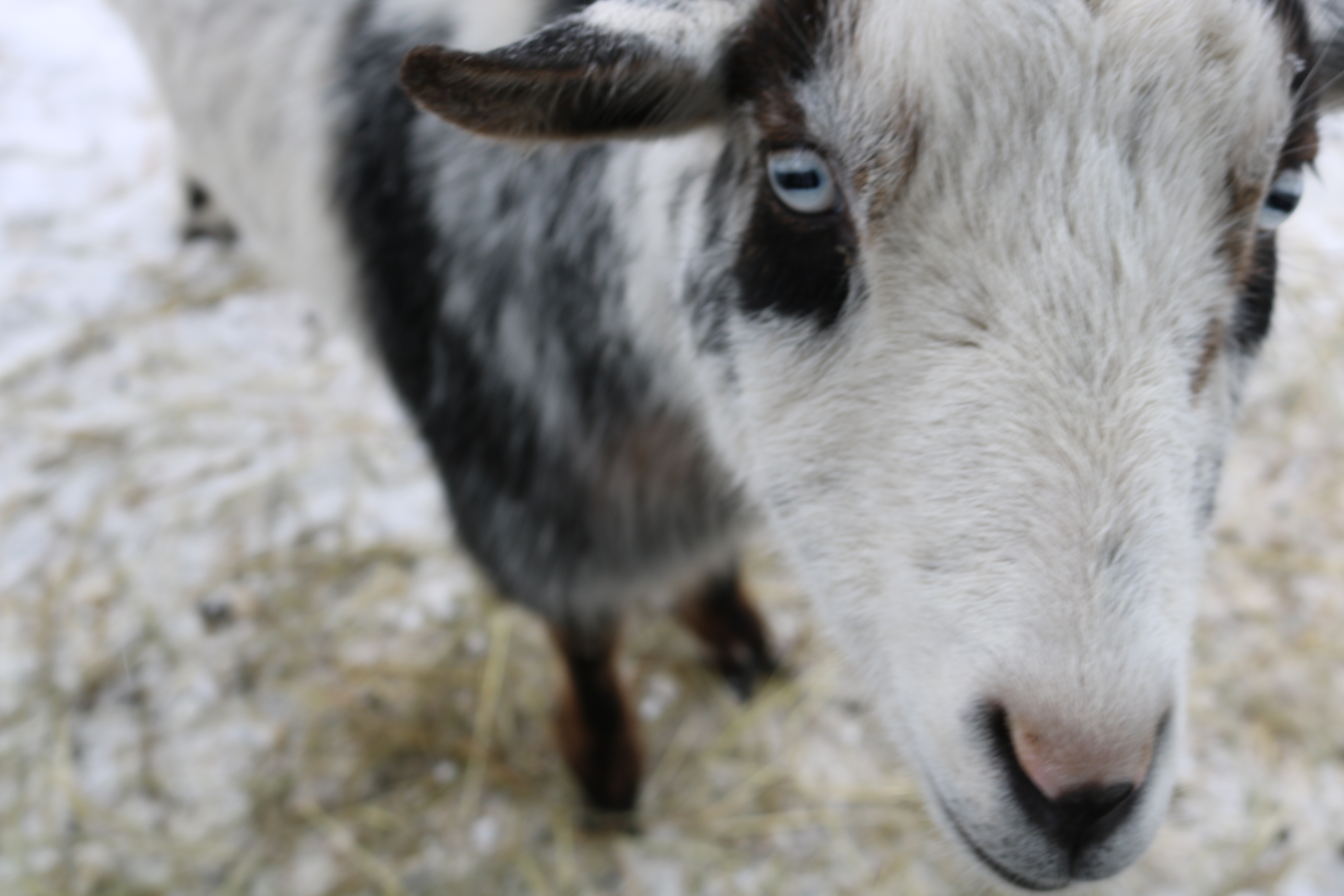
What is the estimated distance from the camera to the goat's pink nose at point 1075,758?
92 cm

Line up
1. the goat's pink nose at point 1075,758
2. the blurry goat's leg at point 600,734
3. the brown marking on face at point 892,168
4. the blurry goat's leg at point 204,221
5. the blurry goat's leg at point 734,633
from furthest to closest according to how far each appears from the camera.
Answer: the blurry goat's leg at point 204,221 → the blurry goat's leg at point 734,633 → the blurry goat's leg at point 600,734 → the brown marking on face at point 892,168 → the goat's pink nose at point 1075,758

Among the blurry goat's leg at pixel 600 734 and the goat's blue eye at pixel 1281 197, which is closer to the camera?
the goat's blue eye at pixel 1281 197

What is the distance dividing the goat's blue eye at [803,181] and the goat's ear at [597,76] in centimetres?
17

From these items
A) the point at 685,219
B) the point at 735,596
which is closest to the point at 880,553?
the point at 685,219

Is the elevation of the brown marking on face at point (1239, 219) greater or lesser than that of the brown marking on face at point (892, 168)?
lesser

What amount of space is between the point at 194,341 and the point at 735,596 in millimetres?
2588

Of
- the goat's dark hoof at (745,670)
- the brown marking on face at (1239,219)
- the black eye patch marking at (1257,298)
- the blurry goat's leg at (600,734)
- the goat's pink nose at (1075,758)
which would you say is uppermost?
the brown marking on face at (1239,219)

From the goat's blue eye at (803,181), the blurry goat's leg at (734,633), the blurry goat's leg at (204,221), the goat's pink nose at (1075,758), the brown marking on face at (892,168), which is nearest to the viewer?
the goat's pink nose at (1075,758)

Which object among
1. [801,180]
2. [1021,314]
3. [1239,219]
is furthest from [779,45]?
[1239,219]

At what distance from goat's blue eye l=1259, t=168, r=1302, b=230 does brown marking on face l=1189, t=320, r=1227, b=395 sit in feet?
0.55

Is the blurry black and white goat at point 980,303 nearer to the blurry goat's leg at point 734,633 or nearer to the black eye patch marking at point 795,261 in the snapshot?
the black eye patch marking at point 795,261

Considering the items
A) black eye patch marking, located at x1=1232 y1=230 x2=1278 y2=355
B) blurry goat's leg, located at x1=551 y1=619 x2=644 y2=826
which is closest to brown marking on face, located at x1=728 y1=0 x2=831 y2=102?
black eye patch marking, located at x1=1232 y1=230 x2=1278 y2=355

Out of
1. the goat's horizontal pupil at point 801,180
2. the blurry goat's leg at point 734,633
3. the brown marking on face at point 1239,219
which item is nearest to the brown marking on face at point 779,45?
the goat's horizontal pupil at point 801,180

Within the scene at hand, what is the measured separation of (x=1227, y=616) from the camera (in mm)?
2973
